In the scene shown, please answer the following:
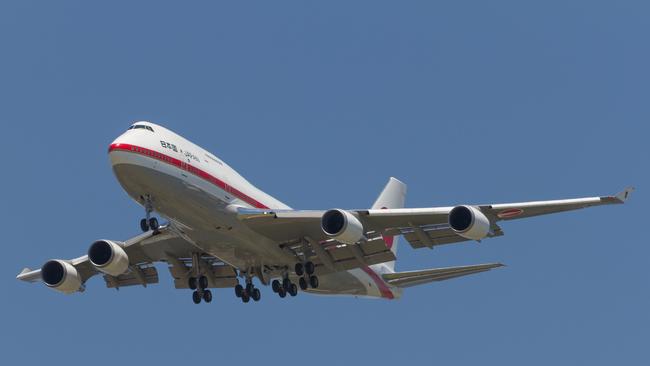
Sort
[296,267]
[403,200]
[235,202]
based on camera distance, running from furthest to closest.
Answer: [403,200] < [296,267] < [235,202]

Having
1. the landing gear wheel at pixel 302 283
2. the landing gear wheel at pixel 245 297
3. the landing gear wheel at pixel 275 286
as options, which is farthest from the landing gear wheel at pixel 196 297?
the landing gear wheel at pixel 302 283

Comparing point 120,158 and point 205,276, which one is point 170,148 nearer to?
point 120,158

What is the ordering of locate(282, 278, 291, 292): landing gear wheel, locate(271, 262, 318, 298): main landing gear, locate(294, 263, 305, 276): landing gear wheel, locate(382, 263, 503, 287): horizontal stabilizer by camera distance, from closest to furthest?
locate(382, 263, 503, 287): horizontal stabilizer → locate(271, 262, 318, 298): main landing gear → locate(294, 263, 305, 276): landing gear wheel → locate(282, 278, 291, 292): landing gear wheel

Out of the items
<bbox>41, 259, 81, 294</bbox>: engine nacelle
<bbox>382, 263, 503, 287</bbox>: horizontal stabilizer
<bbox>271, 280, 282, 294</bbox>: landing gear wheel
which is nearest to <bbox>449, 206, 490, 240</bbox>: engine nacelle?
<bbox>382, 263, 503, 287</bbox>: horizontal stabilizer

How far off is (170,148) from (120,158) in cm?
213

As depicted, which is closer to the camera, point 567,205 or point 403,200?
point 567,205

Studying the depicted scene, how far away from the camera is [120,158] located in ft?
134

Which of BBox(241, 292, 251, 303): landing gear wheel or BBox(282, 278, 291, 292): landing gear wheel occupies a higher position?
BBox(282, 278, 291, 292): landing gear wheel

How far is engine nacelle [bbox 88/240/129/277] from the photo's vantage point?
47.8 meters

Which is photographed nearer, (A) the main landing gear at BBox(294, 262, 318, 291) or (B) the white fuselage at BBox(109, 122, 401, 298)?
(B) the white fuselage at BBox(109, 122, 401, 298)

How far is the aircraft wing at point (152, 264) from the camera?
48719 millimetres

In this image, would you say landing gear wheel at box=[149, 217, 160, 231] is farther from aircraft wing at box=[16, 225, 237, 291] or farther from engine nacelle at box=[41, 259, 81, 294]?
engine nacelle at box=[41, 259, 81, 294]

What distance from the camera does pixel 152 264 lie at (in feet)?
167

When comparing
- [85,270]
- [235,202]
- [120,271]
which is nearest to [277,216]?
[235,202]
